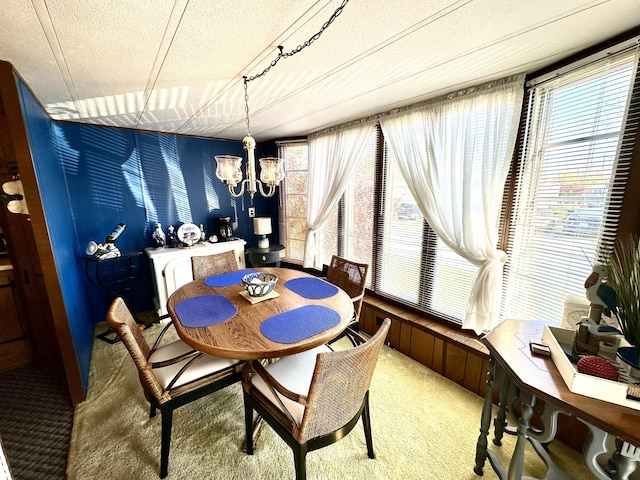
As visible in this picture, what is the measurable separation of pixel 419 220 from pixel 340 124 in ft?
4.85

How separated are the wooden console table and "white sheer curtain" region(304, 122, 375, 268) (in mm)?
2123

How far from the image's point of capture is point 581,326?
116cm

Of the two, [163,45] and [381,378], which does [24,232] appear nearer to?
[163,45]

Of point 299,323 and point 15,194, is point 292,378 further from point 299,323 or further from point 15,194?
point 15,194

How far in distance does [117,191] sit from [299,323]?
3038mm

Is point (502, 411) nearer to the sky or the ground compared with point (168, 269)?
nearer to the ground

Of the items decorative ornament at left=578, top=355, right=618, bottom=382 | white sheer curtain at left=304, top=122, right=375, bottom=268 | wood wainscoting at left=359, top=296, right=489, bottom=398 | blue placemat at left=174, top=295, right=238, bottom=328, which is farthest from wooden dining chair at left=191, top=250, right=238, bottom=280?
decorative ornament at left=578, top=355, right=618, bottom=382

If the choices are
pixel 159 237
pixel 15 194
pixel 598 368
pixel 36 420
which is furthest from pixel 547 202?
pixel 159 237

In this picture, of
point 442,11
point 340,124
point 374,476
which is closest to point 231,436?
point 374,476

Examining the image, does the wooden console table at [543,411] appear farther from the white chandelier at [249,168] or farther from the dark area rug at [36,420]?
the dark area rug at [36,420]

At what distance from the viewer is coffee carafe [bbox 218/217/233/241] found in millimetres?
3721

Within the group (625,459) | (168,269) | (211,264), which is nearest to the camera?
(625,459)

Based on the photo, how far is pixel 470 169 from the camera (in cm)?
195

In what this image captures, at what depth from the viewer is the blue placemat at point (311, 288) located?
1912 mm
